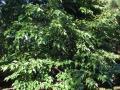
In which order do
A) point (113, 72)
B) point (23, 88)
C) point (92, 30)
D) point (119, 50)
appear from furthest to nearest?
point (119, 50), point (92, 30), point (113, 72), point (23, 88)

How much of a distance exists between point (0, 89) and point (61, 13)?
3.92 meters

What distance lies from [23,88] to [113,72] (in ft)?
9.67

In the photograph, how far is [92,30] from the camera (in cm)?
1080

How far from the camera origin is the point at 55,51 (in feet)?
33.1

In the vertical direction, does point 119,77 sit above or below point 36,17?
below

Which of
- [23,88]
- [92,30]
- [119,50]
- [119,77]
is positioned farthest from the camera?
[119,50]

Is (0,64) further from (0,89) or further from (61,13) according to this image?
(61,13)

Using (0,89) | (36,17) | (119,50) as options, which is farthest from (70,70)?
(119,50)

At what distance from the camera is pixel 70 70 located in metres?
9.55

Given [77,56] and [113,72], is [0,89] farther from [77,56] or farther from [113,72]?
[113,72]

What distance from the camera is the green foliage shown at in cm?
937

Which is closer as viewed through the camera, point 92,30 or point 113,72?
point 113,72

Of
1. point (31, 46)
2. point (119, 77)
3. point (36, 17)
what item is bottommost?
point (119, 77)

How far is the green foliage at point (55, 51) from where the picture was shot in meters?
9.37
